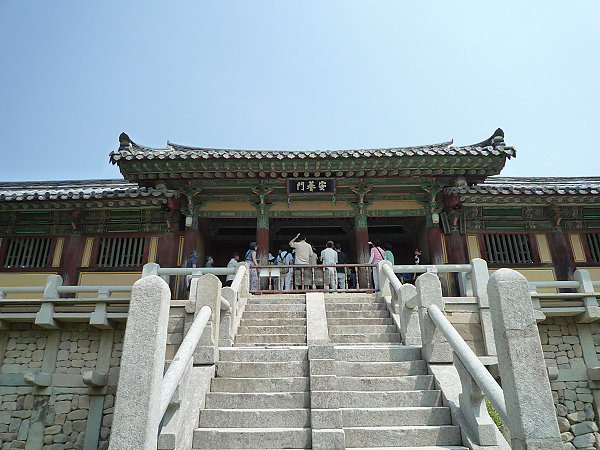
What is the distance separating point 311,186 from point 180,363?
319 inches

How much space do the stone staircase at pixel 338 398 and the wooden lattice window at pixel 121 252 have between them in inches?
246

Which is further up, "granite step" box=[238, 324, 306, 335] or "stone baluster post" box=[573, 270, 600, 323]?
"stone baluster post" box=[573, 270, 600, 323]

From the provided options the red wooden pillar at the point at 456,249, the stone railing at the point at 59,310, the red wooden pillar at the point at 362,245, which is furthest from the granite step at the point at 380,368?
the red wooden pillar at the point at 456,249

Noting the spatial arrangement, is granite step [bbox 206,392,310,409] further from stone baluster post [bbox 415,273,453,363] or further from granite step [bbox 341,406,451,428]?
stone baluster post [bbox 415,273,453,363]

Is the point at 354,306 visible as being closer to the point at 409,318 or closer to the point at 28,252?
the point at 409,318

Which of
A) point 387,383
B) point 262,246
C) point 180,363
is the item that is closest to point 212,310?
point 180,363

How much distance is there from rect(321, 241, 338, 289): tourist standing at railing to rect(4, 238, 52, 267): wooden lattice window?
26.0ft

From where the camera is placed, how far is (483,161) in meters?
10.9

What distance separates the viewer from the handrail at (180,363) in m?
3.79

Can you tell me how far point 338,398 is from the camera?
4.91 m

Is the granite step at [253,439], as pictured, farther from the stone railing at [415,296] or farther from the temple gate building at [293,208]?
the temple gate building at [293,208]

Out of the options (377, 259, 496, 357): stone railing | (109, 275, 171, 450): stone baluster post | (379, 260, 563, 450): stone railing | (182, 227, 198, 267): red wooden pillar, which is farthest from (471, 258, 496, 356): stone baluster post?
(182, 227, 198, 267): red wooden pillar

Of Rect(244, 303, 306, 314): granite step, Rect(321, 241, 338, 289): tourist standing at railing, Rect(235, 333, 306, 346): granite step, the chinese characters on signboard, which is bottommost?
Rect(235, 333, 306, 346): granite step

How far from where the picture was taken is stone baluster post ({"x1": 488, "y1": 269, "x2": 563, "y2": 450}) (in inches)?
134
